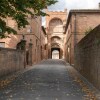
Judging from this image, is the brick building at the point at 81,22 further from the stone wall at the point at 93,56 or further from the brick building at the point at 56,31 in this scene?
the brick building at the point at 56,31

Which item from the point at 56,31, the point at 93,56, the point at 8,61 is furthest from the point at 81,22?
the point at 56,31

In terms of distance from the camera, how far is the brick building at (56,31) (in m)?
84.5

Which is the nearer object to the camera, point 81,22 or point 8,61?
point 8,61

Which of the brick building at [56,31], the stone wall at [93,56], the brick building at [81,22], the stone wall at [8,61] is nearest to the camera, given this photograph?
the stone wall at [93,56]

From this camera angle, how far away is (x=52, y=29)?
284ft

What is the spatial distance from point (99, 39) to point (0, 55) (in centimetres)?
898

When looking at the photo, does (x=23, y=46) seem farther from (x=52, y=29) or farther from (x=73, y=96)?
(x=52, y=29)

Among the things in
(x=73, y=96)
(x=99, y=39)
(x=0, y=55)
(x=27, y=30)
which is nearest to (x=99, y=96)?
(x=73, y=96)

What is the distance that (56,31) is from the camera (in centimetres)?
8588

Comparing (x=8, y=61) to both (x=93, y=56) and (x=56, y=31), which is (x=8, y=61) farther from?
(x=56, y=31)

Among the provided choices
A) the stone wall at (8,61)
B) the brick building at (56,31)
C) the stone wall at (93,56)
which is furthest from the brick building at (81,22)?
the brick building at (56,31)

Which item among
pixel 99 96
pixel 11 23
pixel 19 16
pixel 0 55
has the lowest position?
pixel 99 96

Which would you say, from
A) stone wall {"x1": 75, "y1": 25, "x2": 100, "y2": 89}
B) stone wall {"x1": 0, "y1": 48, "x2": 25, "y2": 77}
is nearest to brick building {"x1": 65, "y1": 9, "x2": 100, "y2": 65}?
stone wall {"x1": 0, "y1": 48, "x2": 25, "y2": 77}

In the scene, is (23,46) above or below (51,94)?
above
